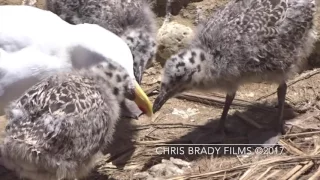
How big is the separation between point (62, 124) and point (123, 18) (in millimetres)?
1606

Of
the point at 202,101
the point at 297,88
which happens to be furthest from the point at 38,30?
the point at 297,88

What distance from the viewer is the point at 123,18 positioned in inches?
228

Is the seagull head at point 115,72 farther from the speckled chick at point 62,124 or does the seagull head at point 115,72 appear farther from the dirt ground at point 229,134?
the dirt ground at point 229,134

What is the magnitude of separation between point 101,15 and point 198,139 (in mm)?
1165

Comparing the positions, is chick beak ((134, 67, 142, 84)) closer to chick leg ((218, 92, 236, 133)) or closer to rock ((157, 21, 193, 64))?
chick leg ((218, 92, 236, 133))

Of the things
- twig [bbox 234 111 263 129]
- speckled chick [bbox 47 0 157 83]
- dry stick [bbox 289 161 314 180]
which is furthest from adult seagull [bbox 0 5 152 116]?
twig [bbox 234 111 263 129]

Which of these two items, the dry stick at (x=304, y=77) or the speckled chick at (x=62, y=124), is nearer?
the speckled chick at (x=62, y=124)

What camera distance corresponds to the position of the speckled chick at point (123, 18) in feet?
18.3

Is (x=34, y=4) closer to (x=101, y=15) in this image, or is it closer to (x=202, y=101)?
(x=101, y=15)

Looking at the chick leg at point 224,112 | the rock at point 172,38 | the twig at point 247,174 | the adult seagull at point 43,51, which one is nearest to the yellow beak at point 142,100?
the adult seagull at point 43,51

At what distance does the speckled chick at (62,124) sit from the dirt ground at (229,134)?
708 mm

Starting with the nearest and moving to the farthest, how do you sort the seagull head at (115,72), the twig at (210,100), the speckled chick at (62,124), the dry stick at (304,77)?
the speckled chick at (62,124) → the seagull head at (115,72) → the twig at (210,100) → the dry stick at (304,77)

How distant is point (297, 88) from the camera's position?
20.4 ft

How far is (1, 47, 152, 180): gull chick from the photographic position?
14.3 ft
